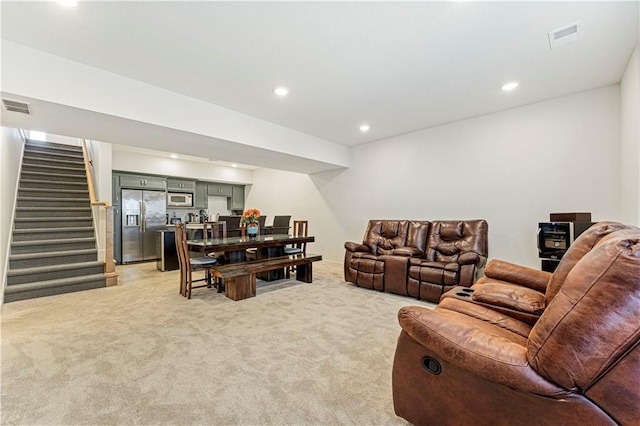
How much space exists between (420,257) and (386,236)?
27.8 inches

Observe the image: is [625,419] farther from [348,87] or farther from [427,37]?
[348,87]

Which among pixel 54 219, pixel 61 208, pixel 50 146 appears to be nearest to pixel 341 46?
pixel 54 219

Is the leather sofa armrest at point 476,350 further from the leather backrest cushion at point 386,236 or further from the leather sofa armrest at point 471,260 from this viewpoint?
the leather backrest cushion at point 386,236

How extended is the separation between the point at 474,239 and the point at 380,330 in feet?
6.92

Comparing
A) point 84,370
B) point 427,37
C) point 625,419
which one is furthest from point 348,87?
point 84,370

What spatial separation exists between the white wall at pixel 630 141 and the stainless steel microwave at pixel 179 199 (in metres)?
8.46

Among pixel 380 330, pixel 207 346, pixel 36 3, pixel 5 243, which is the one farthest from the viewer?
pixel 5 243

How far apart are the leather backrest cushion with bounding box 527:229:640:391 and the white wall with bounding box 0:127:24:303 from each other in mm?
5292

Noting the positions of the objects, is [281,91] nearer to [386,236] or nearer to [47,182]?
[386,236]

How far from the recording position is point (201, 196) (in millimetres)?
8172

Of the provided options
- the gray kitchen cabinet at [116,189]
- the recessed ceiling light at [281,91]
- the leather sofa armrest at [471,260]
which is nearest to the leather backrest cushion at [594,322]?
the leather sofa armrest at [471,260]

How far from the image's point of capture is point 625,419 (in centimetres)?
90

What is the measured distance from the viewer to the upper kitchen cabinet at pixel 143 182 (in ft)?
21.0

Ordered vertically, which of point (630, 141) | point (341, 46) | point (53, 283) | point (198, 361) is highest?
point (341, 46)
